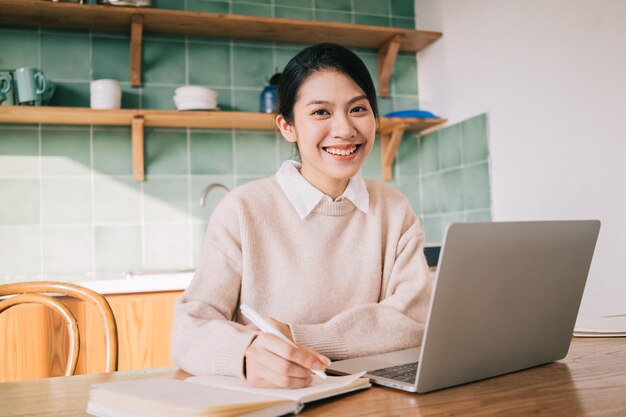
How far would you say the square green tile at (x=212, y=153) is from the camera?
2.77m

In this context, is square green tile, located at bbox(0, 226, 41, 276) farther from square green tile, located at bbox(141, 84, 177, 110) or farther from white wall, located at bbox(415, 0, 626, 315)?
white wall, located at bbox(415, 0, 626, 315)

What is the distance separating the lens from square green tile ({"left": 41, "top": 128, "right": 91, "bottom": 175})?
2.58 metres

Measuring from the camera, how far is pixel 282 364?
728 mm

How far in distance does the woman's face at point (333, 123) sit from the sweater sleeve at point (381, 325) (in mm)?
261

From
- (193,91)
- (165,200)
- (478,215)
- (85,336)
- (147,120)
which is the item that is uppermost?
(193,91)

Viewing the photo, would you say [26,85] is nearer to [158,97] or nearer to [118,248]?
[158,97]

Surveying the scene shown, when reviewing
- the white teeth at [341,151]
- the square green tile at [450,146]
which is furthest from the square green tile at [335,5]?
the white teeth at [341,151]

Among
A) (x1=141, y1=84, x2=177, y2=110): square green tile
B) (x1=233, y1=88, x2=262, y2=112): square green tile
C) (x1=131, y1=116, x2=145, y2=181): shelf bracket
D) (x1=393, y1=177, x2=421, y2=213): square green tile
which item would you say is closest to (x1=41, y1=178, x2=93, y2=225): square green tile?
(x1=131, y1=116, x2=145, y2=181): shelf bracket

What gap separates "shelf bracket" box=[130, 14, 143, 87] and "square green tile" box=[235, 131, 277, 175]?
1.69 feet

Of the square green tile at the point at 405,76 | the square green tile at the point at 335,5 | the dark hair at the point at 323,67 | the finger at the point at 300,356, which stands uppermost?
the square green tile at the point at 335,5

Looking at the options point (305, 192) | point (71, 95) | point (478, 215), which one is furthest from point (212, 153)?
point (305, 192)

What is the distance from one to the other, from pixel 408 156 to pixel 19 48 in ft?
6.10

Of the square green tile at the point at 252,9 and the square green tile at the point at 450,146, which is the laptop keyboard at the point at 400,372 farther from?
the square green tile at the point at 252,9

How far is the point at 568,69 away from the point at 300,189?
1.31 m
